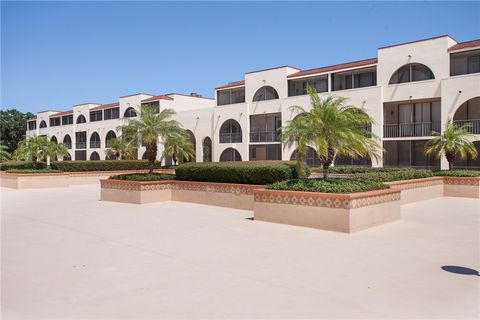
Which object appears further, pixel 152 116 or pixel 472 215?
pixel 152 116

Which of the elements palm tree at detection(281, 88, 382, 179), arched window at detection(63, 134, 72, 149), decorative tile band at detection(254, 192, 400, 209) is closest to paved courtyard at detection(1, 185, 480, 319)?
decorative tile band at detection(254, 192, 400, 209)

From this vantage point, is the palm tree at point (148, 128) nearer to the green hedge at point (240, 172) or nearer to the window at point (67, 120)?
the green hedge at point (240, 172)

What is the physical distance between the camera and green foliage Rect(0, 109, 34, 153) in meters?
73.8

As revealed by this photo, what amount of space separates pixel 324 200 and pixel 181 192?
7934 millimetres

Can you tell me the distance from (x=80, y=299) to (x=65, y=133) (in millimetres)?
60429

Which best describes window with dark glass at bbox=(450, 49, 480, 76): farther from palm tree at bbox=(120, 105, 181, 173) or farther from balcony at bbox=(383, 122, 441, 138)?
palm tree at bbox=(120, 105, 181, 173)

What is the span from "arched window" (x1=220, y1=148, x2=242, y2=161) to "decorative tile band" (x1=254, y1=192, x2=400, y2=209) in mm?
26036

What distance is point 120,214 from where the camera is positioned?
44.2 ft

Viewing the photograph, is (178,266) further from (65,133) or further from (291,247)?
(65,133)

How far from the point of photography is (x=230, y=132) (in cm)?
3872

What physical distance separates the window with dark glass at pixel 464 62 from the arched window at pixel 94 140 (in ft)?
142

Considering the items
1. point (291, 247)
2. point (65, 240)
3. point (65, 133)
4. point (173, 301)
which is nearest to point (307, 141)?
point (291, 247)

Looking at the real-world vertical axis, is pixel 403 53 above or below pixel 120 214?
above

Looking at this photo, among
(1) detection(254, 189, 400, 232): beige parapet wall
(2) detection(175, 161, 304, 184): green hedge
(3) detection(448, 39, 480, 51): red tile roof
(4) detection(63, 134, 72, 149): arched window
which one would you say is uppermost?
(3) detection(448, 39, 480, 51): red tile roof
